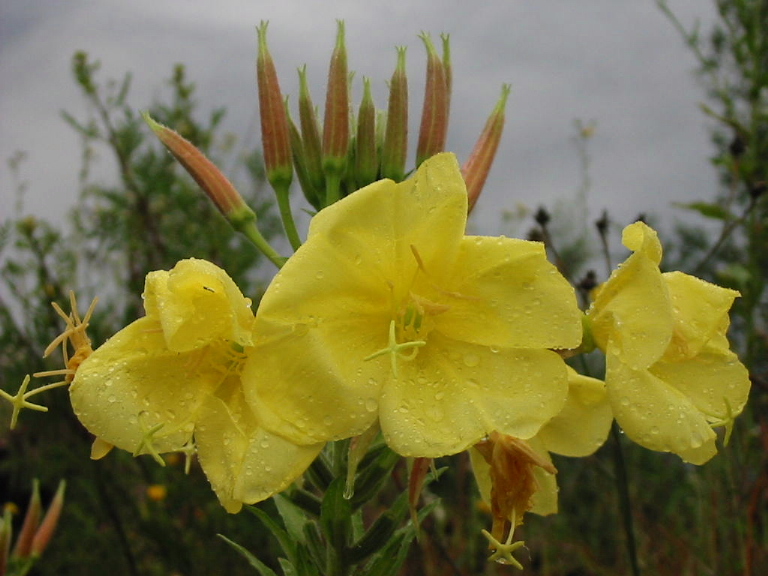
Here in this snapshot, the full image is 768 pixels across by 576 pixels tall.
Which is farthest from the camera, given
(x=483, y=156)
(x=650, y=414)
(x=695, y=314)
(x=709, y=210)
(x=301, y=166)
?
(x=709, y=210)

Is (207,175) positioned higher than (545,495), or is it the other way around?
(207,175)

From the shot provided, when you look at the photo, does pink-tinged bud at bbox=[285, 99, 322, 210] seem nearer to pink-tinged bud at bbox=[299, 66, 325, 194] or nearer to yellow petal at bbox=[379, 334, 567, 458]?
pink-tinged bud at bbox=[299, 66, 325, 194]

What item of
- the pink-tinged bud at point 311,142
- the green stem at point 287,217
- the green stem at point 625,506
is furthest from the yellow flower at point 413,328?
the green stem at point 625,506

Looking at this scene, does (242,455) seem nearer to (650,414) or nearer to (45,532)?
(650,414)

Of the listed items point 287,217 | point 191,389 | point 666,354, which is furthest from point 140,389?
point 666,354

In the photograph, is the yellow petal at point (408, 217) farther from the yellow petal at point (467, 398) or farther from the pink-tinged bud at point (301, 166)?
the pink-tinged bud at point (301, 166)

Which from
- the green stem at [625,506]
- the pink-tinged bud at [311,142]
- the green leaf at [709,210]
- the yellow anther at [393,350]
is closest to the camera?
the yellow anther at [393,350]

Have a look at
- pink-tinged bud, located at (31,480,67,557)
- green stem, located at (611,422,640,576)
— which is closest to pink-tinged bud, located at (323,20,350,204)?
green stem, located at (611,422,640,576)
